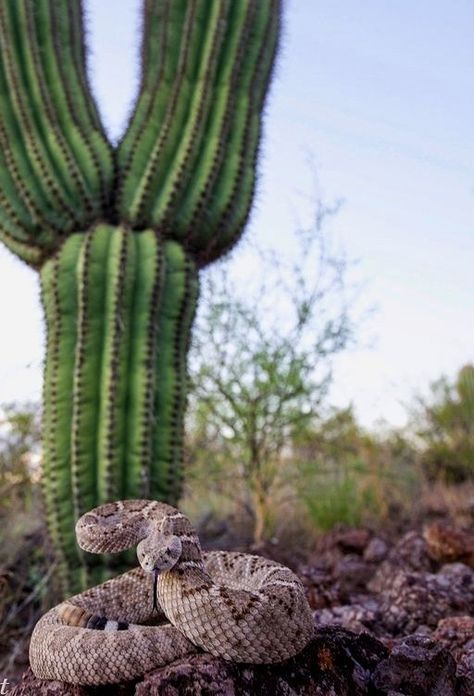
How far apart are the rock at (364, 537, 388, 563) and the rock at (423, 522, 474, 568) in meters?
0.82

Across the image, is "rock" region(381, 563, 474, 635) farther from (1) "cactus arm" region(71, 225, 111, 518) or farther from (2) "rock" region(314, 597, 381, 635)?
(1) "cactus arm" region(71, 225, 111, 518)

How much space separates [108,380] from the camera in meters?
5.77

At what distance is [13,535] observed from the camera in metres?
7.38

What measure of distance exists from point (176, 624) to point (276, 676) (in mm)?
389

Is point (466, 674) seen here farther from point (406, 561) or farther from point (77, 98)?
point (77, 98)

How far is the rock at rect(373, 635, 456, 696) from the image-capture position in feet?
9.13

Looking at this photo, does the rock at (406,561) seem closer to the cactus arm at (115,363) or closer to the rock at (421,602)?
the rock at (421,602)

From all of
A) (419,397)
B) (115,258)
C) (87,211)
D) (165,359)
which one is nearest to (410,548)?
(165,359)

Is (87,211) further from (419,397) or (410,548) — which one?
(419,397)

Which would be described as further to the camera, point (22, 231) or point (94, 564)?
point (22, 231)

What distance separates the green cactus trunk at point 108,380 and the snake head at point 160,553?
8.96 feet

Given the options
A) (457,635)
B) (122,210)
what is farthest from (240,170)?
(457,635)

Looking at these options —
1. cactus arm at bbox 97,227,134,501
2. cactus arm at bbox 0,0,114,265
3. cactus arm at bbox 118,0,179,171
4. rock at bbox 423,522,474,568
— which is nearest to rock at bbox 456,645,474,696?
rock at bbox 423,522,474,568

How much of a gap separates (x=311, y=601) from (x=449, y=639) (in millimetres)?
1272
